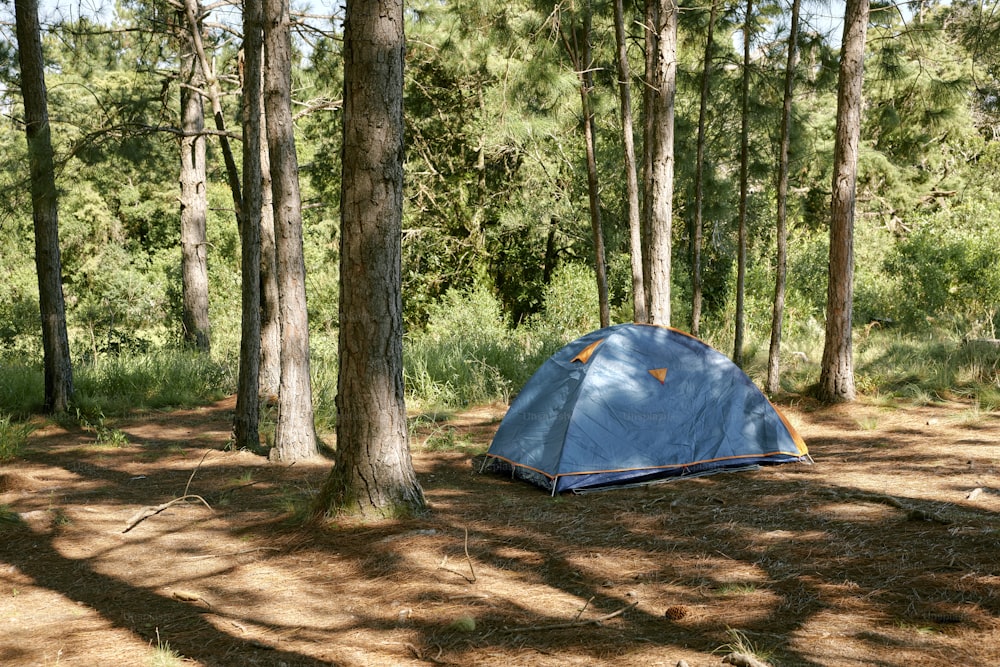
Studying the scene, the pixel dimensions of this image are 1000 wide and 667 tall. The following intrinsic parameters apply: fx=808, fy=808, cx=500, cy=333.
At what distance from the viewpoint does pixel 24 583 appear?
4531 millimetres

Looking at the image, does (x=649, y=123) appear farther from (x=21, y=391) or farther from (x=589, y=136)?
(x=21, y=391)

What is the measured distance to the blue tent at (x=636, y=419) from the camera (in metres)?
6.29

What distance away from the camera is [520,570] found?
4.43m

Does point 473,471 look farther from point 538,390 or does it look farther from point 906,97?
point 906,97

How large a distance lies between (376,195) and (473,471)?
2.90 meters

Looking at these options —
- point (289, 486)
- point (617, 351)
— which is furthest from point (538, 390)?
point (289, 486)

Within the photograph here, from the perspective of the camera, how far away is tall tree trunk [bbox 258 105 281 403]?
902 centimetres

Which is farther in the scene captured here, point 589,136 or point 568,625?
point 589,136

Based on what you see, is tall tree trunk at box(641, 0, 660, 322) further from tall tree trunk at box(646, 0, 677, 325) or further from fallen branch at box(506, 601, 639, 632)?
fallen branch at box(506, 601, 639, 632)

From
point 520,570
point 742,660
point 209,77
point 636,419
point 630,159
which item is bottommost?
point 520,570

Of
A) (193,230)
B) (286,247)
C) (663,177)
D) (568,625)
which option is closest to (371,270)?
(286,247)

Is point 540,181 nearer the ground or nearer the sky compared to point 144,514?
nearer the sky

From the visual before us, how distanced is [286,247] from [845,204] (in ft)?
20.2

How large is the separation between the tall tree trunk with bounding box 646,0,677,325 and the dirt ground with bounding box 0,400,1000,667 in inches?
122
